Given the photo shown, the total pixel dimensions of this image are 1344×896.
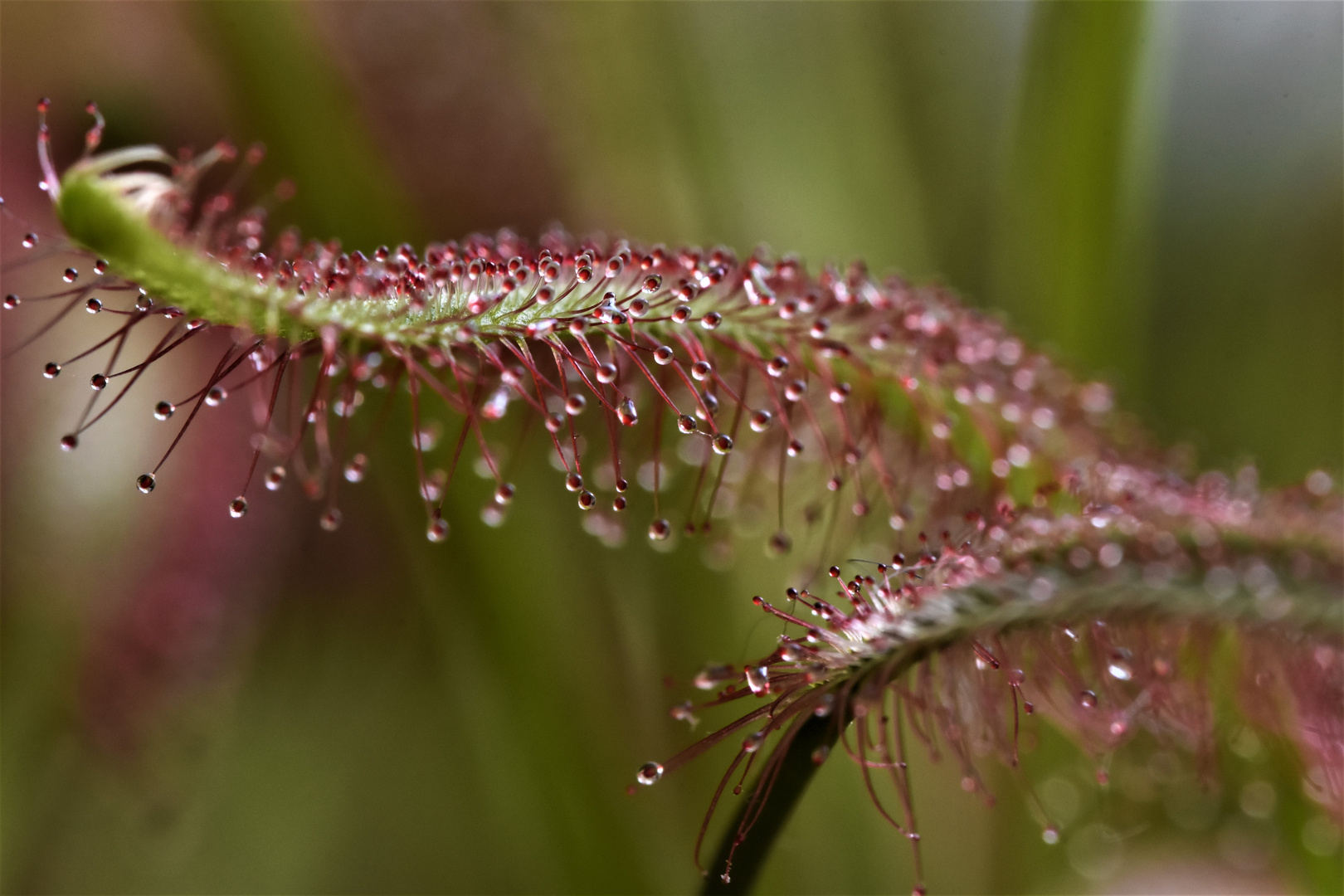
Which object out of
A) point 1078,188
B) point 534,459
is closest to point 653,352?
point 534,459

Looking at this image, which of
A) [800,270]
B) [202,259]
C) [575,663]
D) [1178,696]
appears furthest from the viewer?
[575,663]

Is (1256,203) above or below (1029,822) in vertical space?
above

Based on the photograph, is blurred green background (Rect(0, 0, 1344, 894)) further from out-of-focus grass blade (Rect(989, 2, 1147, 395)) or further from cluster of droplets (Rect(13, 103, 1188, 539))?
cluster of droplets (Rect(13, 103, 1188, 539))

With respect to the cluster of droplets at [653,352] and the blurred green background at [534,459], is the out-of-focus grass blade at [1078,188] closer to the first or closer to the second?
the blurred green background at [534,459]

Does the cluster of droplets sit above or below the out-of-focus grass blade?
below

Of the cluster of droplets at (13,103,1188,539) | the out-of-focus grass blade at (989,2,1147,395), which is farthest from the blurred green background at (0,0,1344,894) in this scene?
the cluster of droplets at (13,103,1188,539)

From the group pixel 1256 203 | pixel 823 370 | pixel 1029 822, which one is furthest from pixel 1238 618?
pixel 1256 203

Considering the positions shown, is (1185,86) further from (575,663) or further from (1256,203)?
(575,663)

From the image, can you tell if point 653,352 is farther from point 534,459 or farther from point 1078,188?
point 1078,188
